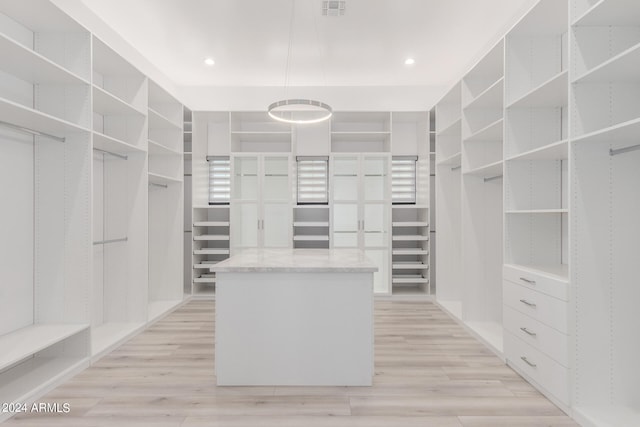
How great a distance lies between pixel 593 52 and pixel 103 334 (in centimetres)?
440

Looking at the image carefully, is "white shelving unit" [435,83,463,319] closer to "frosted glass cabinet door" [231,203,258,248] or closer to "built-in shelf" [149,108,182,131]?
"frosted glass cabinet door" [231,203,258,248]

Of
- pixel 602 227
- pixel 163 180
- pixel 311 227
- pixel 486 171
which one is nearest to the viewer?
pixel 602 227

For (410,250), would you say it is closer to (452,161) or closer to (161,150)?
(452,161)

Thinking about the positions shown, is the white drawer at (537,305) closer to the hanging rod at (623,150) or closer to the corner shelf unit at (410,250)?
the hanging rod at (623,150)

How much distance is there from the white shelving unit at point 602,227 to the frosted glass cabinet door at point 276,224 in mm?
3717

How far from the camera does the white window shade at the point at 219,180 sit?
561 centimetres

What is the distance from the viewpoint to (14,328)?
2.78 metres

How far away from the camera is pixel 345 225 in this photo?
17.7 feet

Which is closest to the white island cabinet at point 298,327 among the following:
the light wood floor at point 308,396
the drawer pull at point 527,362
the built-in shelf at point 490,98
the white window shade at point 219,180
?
the light wood floor at point 308,396

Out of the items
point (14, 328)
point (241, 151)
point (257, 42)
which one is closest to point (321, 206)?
point (241, 151)

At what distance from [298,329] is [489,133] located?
254 cm

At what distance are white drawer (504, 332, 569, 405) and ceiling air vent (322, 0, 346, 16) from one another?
10.5 ft

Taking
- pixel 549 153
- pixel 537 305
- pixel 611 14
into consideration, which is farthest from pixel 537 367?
pixel 611 14

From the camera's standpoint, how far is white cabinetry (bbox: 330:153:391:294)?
17.5 feet
